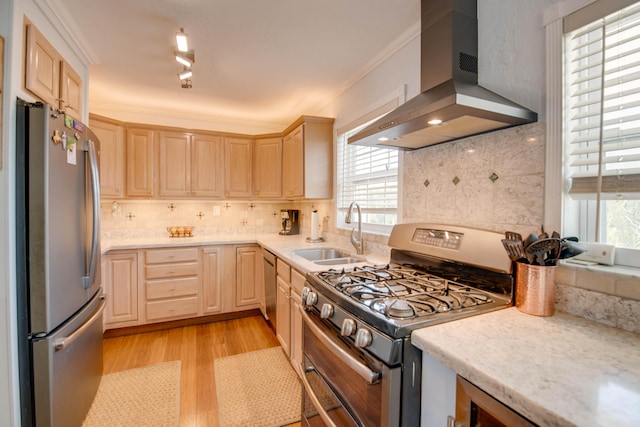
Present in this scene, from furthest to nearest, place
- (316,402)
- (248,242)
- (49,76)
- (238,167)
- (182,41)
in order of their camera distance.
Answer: (238,167)
(248,242)
(182,41)
(49,76)
(316,402)

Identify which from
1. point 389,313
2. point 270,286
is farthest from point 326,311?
point 270,286

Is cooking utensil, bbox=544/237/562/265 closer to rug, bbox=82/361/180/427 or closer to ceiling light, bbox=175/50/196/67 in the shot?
rug, bbox=82/361/180/427

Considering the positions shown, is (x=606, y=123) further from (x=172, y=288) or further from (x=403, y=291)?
(x=172, y=288)

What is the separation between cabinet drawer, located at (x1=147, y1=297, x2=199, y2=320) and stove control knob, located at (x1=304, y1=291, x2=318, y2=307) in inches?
85.1

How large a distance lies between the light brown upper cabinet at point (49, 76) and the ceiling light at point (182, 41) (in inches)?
27.6

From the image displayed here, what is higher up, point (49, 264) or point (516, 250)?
point (516, 250)

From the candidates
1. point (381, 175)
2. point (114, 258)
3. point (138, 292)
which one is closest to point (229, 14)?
point (381, 175)

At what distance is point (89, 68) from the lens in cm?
241

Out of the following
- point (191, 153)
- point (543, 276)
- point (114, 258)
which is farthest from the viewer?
point (191, 153)

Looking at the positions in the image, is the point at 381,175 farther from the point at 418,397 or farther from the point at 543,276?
the point at 418,397

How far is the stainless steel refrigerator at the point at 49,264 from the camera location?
4.22ft

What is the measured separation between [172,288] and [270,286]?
1132 mm

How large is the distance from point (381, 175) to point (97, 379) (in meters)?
2.50

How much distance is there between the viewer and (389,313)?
37.7 inches
